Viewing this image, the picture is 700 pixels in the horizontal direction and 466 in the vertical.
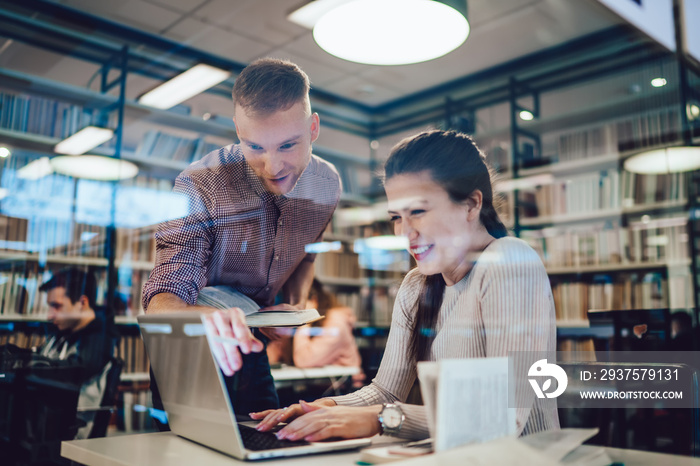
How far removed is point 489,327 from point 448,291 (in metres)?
0.17

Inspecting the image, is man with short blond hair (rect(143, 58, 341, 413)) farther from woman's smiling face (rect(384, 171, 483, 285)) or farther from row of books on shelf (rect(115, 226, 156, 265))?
row of books on shelf (rect(115, 226, 156, 265))

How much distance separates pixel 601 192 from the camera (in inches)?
132

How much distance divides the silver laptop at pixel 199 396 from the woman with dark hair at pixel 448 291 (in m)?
0.09

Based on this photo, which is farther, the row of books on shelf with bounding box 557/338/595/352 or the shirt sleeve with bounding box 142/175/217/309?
the row of books on shelf with bounding box 557/338/595/352

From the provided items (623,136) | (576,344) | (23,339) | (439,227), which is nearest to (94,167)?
(23,339)

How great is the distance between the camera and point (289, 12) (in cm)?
208

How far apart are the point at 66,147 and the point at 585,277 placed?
9.82 ft

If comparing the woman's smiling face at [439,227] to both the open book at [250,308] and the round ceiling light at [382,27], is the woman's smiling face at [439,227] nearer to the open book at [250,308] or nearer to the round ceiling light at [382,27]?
the open book at [250,308]

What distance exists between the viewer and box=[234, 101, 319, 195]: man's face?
134 centimetres

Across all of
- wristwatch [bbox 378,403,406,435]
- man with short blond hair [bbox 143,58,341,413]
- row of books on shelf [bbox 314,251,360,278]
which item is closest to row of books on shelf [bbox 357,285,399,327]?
row of books on shelf [bbox 314,251,360,278]

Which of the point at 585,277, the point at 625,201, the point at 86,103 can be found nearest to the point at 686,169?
the point at 625,201

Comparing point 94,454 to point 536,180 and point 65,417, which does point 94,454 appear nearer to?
point 65,417

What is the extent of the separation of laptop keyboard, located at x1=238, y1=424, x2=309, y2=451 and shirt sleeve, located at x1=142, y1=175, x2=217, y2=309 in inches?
18.5

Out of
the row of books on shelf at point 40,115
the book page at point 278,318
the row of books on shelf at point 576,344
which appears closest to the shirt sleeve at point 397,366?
the book page at point 278,318
